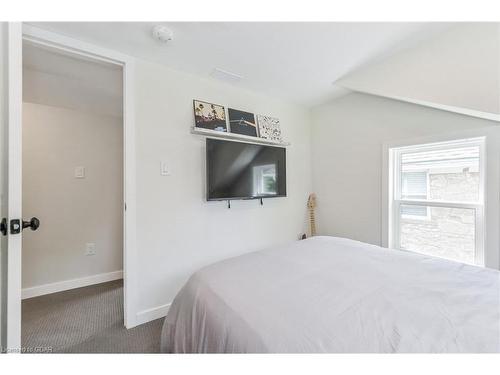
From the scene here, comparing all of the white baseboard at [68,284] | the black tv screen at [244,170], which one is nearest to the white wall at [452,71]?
the black tv screen at [244,170]

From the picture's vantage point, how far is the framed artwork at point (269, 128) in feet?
8.01

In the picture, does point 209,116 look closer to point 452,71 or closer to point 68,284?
point 452,71

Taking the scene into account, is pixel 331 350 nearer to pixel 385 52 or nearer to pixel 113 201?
pixel 385 52

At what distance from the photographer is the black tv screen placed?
2.03 metres

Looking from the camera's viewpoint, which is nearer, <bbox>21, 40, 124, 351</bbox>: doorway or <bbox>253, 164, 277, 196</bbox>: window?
<bbox>21, 40, 124, 351</bbox>: doorway

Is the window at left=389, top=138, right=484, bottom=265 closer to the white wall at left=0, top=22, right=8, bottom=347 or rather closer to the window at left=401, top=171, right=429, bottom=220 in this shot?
the window at left=401, top=171, right=429, bottom=220

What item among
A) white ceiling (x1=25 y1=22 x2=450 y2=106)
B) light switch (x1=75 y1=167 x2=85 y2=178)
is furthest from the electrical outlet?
white ceiling (x1=25 y1=22 x2=450 y2=106)

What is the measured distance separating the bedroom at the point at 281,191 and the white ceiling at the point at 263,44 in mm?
14

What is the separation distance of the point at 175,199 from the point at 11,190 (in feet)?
3.49

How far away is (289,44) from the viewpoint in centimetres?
165

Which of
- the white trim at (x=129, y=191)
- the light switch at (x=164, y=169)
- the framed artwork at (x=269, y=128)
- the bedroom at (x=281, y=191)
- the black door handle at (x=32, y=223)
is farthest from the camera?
the framed artwork at (x=269, y=128)

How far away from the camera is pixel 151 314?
1805 mm

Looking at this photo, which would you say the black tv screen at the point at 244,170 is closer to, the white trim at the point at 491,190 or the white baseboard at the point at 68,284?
the white trim at the point at 491,190
